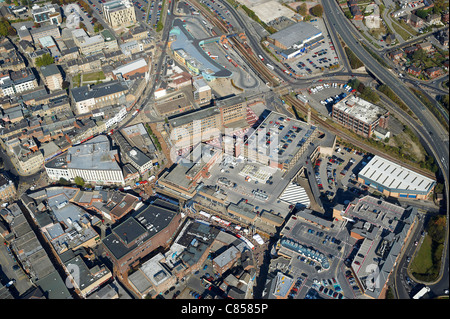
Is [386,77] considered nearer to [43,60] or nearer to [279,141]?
[279,141]

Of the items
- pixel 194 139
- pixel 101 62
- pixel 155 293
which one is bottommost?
pixel 155 293

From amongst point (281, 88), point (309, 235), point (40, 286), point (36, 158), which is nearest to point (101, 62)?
point (36, 158)

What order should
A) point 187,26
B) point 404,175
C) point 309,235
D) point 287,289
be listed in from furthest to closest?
point 187,26
point 404,175
point 309,235
point 287,289

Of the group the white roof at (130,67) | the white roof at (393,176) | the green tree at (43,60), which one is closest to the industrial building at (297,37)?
the white roof at (130,67)

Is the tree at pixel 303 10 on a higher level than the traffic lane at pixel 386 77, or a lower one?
higher

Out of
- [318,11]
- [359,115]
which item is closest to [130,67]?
[359,115]

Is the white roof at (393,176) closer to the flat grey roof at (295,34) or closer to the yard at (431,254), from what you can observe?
the yard at (431,254)

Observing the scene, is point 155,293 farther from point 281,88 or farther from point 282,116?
point 281,88
